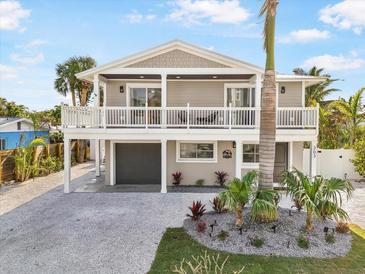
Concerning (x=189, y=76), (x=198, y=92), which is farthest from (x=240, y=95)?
(x=189, y=76)

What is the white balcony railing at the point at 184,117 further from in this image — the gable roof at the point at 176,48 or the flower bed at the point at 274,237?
the flower bed at the point at 274,237

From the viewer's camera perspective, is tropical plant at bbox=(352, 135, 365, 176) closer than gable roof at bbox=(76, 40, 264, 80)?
No

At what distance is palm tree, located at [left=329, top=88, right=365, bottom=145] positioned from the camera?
1648 centimetres

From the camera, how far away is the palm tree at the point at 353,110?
16484mm

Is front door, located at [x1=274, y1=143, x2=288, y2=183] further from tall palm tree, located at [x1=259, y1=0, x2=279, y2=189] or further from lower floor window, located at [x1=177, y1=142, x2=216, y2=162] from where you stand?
tall palm tree, located at [x1=259, y1=0, x2=279, y2=189]

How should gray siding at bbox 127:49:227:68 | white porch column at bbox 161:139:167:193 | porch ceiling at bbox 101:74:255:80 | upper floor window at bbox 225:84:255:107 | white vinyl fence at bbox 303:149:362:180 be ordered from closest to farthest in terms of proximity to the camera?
white porch column at bbox 161:139:167:193 → gray siding at bbox 127:49:227:68 → porch ceiling at bbox 101:74:255:80 → upper floor window at bbox 225:84:255:107 → white vinyl fence at bbox 303:149:362:180

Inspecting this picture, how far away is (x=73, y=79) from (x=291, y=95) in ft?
56.7

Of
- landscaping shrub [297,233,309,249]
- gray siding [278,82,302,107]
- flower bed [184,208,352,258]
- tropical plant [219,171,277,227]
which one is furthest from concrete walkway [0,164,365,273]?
gray siding [278,82,302,107]

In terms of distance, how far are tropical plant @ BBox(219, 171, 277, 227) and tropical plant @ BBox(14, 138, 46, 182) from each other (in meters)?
12.2

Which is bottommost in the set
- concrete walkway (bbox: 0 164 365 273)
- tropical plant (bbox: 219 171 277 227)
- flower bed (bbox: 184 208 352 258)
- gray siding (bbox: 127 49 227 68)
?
concrete walkway (bbox: 0 164 365 273)

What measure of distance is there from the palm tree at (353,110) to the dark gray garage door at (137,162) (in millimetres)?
11784

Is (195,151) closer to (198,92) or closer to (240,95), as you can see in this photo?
(198,92)

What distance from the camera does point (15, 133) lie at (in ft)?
59.3

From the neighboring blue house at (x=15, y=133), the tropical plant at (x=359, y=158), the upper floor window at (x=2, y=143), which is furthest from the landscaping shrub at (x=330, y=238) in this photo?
the upper floor window at (x=2, y=143)
